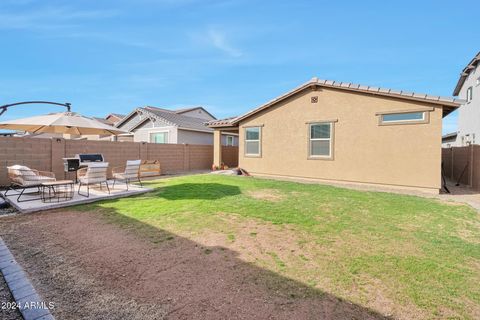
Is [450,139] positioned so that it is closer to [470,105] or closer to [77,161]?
[470,105]

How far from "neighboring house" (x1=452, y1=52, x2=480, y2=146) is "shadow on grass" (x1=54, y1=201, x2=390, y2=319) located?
18.7 metres

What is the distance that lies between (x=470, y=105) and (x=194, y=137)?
21.5 metres

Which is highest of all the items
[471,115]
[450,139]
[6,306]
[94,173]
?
[471,115]

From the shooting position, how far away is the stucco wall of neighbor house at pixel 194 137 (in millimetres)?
20078

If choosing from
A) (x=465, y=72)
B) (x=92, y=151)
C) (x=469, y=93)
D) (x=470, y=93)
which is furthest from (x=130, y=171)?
(x=465, y=72)

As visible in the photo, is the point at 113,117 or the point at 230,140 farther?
the point at 113,117

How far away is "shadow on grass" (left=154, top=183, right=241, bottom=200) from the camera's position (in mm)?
7741

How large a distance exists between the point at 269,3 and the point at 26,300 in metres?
12.6

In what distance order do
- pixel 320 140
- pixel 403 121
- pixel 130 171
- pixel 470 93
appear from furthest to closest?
pixel 470 93
pixel 320 140
pixel 403 121
pixel 130 171

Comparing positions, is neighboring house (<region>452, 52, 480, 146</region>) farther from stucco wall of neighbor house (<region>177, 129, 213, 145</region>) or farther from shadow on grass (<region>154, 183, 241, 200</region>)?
stucco wall of neighbor house (<region>177, 129, 213, 145</region>)

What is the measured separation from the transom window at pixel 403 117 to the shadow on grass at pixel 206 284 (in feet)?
30.4

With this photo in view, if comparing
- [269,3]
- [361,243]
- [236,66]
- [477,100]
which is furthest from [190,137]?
[477,100]

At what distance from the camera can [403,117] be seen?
31.9 feet

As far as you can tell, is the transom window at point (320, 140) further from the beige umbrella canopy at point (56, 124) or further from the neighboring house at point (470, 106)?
the neighboring house at point (470, 106)
